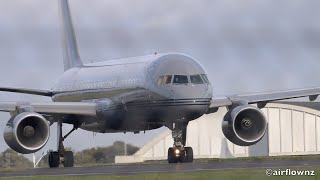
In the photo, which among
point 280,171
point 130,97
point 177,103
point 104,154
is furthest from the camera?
point 104,154

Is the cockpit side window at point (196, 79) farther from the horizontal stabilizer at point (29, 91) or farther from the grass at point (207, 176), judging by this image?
the grass at point (207, 176)

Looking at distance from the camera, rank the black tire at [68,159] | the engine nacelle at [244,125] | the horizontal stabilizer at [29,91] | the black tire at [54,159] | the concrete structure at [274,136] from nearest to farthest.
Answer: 1. the engine nacelle at [244,125]
2. the black tire at [54,159]
3. the black tire at [68,159]
4. the horizontal stabilizer at [29,91]
5. the concrete structure at [274,136]

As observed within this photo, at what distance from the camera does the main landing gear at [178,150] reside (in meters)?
47.6

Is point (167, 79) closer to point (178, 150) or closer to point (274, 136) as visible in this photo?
point (178, 150)

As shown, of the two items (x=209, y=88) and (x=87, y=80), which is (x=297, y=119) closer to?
(x=87, y=80)

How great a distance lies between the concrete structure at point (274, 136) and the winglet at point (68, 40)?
15.1 meters

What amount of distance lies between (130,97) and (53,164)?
16.0ft

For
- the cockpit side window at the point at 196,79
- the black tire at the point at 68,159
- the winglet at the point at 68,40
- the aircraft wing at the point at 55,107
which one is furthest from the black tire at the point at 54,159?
the winglet at the point at 68,40

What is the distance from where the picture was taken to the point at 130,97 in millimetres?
50594

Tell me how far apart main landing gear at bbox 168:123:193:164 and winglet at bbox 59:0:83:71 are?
15.0 meters

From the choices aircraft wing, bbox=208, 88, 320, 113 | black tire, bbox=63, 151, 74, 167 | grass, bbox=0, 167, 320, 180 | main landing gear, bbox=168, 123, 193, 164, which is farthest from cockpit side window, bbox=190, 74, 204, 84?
grass, bbox=0, 167, 320, 180

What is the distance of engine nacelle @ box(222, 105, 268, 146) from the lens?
1940 inches

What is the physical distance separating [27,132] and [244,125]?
31.5 ft

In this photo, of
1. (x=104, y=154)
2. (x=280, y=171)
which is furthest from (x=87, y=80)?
(x=280, y=171)
